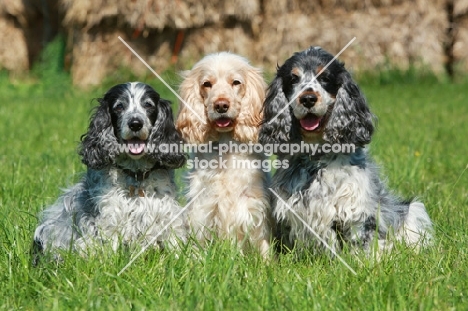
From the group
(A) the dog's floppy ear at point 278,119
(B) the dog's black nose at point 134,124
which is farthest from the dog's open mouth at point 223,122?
(B) the dog's black nose at point 134,124

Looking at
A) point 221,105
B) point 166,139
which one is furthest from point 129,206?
point 221,105

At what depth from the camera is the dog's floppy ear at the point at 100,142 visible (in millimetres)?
4312

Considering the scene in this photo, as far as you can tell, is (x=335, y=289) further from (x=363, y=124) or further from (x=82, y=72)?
(x=82, y=72)

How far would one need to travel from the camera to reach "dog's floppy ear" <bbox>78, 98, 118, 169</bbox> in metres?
4.31

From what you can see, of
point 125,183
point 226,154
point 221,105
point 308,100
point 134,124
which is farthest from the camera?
point 226,154

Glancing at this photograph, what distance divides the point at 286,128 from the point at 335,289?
1.28 m

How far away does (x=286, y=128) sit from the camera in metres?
4.39

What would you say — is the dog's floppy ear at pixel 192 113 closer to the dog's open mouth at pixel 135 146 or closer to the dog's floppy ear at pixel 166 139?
the dog's floppy ear at pixel 166 139

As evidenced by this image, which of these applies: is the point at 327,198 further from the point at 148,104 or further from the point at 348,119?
the point at 148,104

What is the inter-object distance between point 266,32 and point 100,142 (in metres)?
10.0

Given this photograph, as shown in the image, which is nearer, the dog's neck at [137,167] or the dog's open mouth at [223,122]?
the dog's neck at [137,167]

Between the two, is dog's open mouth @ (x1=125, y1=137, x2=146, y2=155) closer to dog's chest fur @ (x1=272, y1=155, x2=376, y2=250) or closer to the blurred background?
dog's chest fur @ (x1=272, y1=155, x2=376, y2=250)

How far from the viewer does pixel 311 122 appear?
4.31 m

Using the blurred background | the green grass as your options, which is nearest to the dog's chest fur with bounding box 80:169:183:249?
the green grass
